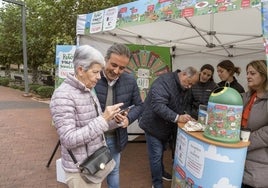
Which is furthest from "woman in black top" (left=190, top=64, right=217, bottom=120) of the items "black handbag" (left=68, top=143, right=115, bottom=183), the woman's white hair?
the woman's white hair

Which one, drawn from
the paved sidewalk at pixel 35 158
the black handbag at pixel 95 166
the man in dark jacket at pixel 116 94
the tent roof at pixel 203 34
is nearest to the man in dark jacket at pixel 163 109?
the man in dark jacket at pixel 116 94

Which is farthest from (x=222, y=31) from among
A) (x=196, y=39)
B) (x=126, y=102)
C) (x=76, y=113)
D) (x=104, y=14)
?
(x=76, y=113)

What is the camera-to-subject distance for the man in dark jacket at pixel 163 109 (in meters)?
3.08

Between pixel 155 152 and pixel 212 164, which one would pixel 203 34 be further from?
pixel 212 164

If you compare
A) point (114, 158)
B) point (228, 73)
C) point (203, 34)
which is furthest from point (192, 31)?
point (114, 158)

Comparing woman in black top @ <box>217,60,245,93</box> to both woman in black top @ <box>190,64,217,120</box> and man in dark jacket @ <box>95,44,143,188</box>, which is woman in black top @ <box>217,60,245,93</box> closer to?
Answer: woman in black top @ <box>190,64,217,120</box>

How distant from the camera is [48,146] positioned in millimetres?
5914

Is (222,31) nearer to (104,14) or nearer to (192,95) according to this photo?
(192,95)

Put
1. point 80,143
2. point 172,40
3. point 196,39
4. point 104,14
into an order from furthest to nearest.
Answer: point 172,40, point 196,39, point 104,14, point 80,143

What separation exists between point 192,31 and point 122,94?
2.62 meters

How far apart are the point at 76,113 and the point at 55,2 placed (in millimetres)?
10770

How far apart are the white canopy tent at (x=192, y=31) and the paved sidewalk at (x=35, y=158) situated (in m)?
2.25

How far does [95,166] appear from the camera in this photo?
72.7 inches

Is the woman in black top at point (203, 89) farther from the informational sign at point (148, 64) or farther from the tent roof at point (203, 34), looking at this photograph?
the informational sign at point (148, 64)
